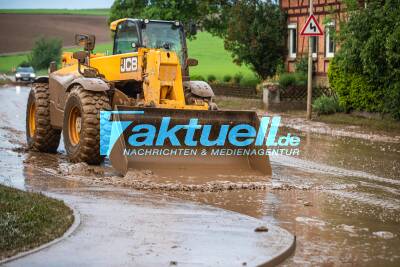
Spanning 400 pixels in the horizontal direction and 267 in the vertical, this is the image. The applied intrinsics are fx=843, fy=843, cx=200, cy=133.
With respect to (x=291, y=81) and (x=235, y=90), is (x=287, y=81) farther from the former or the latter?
(x=235, y=90)

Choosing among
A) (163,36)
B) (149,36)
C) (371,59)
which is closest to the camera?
(149,36)

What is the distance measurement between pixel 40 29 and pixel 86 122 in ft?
247

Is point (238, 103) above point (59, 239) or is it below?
below

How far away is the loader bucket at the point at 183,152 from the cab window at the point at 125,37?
7.43 feet

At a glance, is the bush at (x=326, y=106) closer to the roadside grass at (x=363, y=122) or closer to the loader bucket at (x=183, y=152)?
the roadside grass at (x=363, y=122)

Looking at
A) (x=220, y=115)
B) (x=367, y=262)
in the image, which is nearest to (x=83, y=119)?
(x=220, y=115)

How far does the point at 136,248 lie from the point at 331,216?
11.0 feet

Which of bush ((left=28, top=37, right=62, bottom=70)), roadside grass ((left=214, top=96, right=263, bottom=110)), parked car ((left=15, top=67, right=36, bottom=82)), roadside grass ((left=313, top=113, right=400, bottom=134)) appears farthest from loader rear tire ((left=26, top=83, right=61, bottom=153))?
bush ((left=28, top=37, right=62, bottom=70))

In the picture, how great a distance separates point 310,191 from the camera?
12.9 meters

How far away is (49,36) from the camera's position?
81.9 metres

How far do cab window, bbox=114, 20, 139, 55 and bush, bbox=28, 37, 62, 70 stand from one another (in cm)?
5886

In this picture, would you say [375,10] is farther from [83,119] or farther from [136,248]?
[136,248]

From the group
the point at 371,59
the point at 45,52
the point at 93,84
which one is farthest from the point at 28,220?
the point at 45,52

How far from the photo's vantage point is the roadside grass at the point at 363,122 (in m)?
23.5
